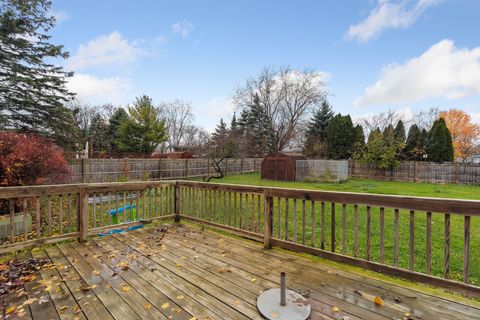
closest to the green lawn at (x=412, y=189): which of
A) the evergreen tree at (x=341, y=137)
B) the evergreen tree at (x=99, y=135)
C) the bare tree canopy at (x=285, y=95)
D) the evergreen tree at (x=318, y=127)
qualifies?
Result: the evergreen tree at (x=341, y=137)

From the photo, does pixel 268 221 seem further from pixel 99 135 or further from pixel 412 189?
pixel 99 135

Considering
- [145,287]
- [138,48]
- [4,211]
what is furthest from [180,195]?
[138,48]

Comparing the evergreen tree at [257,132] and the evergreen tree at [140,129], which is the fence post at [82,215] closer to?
the evergreen tree at [140,129]

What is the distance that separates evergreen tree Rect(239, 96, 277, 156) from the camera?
27.0 metres

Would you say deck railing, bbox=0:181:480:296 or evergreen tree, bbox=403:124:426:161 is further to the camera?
evergreen tree, bbox=403:124:426:161

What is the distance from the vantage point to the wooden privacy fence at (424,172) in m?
13.3

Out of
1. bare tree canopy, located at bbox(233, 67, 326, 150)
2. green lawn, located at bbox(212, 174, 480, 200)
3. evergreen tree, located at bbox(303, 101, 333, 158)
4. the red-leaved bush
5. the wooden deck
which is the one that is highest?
bare tree canopy, located at bbox(233, 67, 326, 150)

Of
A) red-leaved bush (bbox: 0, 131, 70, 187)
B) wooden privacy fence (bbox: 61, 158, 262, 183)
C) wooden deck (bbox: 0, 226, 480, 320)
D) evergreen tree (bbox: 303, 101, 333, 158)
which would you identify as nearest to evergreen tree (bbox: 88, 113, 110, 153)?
wooden privacy fence (bbox: 61, 158, 262, 183)

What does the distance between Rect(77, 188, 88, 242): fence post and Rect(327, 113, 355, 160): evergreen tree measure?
19743 mm

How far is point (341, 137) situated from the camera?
20047 mm

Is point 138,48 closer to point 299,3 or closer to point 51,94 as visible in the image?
point 51,94

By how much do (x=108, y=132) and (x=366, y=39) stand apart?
24512 mm

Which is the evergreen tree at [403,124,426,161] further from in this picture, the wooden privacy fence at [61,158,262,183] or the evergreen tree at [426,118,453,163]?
the wooden privacy fence at [61,158,262,183]

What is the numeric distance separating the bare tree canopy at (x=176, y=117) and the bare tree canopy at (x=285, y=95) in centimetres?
925
